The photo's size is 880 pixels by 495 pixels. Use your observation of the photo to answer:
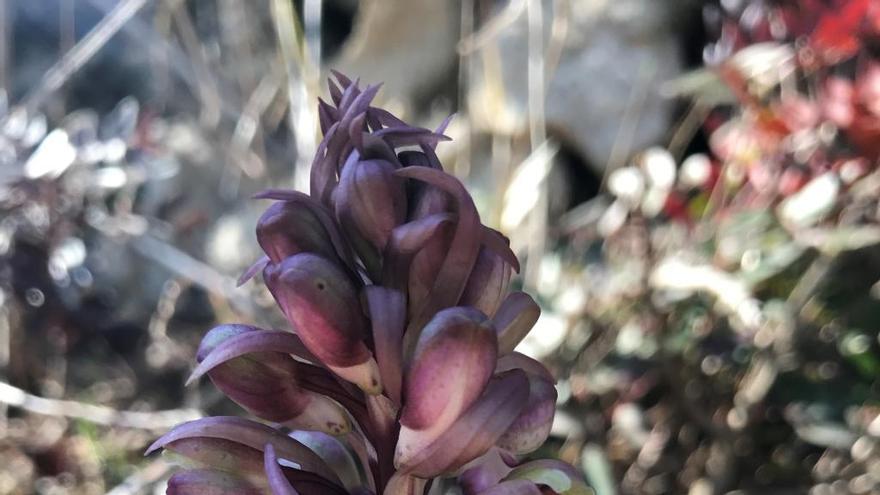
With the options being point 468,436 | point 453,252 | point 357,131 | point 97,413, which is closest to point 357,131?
point 357,131

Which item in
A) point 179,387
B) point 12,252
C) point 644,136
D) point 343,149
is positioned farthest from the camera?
point 644,136

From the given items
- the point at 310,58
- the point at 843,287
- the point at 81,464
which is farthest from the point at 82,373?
the point at 843,287

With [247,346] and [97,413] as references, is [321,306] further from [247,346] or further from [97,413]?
[97,413]

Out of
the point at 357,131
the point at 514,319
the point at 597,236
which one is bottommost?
the point at 514,319

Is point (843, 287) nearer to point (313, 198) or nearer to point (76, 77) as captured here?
point (313, 198)

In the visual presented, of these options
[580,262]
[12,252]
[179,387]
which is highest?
[12,252]

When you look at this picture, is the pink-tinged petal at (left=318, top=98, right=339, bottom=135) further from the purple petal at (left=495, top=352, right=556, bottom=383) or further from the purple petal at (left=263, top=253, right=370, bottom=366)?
the purple petal at (left=495, top=352, right=556, bottom=383)

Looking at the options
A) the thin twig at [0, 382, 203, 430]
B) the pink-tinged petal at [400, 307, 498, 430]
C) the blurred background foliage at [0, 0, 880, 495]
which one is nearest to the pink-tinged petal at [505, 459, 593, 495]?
the pink-tinged petal at [400, 307, 498, 430]
